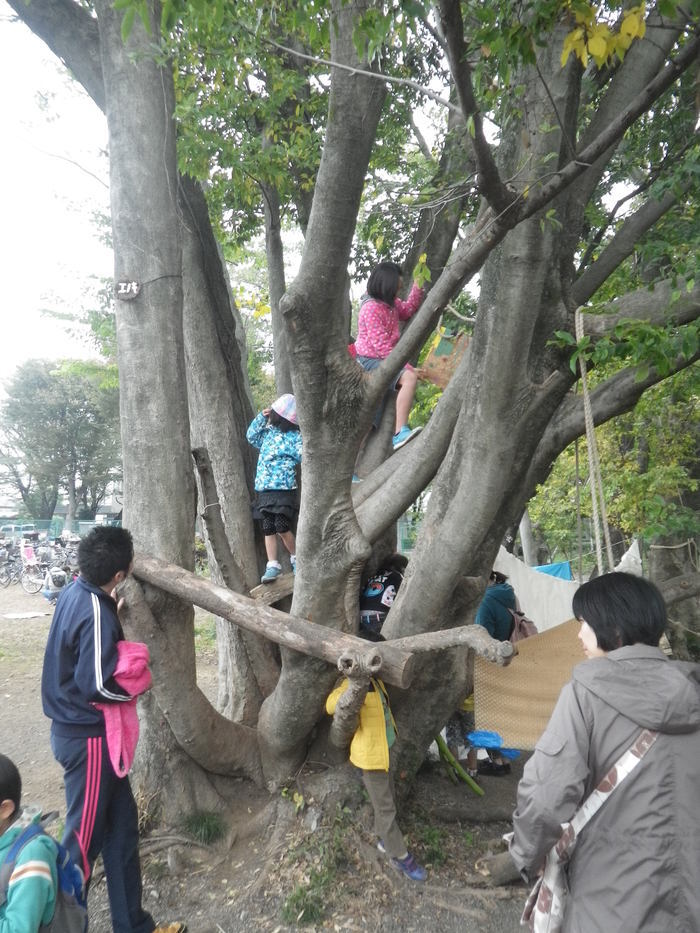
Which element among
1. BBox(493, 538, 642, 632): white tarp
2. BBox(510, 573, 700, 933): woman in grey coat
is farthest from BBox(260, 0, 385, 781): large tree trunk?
BBox(493, 538, 642, 632): white tarp

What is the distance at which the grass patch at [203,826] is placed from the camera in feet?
10.5

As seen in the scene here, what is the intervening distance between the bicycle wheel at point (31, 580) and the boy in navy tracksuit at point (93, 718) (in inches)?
518

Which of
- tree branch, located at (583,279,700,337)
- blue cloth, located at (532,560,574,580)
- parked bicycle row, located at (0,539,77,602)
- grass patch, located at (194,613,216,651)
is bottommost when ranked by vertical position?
grass patch, located at (194,613,216,651)

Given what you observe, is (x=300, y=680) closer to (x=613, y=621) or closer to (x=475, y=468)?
(x=475, y=468)

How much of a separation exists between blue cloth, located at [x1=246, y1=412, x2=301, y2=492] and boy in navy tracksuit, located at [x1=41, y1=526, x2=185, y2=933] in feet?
5.17

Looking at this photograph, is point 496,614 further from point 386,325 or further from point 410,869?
point 386,325

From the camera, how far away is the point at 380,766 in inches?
118

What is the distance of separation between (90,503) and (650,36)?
29.8 m

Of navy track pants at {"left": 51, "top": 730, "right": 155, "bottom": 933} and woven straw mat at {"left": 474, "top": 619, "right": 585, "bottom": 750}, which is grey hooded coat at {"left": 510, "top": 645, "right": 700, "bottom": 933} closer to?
navy track pants at {"left": 51, "top": 730, "right": 155, "bottom": 933}

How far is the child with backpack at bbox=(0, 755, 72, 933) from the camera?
147 centimetres

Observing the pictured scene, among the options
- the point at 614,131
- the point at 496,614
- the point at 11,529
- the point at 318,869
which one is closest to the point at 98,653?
the point at 318,869

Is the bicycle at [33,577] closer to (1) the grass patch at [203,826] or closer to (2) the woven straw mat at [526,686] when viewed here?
(1) the grass patch at [203,826]

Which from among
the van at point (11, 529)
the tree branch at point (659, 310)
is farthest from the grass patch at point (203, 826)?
the van at point (11, 529)

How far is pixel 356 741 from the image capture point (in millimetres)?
3068
